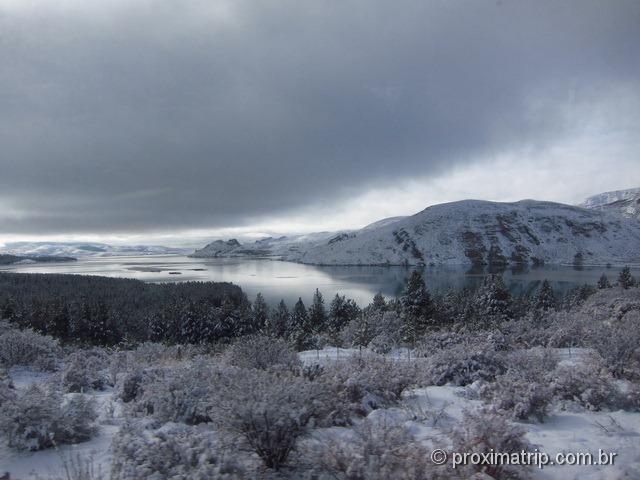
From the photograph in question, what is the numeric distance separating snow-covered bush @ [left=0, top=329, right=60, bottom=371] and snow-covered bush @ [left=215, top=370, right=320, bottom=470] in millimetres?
8671

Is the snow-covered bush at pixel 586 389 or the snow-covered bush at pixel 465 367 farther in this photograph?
the snow-covered bush at pixel 465 367

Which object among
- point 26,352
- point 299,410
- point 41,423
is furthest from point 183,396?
point 26,352

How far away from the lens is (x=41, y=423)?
4.98 meters

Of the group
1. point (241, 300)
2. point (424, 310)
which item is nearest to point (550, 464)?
point (424, 310)

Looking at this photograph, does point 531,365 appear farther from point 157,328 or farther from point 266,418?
point 157,328

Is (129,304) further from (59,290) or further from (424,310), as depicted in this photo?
(424,310)

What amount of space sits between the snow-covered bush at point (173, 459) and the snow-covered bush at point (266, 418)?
10.7 inches

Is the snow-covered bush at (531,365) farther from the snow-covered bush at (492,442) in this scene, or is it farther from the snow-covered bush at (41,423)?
the snow-covered bush at (41,423)

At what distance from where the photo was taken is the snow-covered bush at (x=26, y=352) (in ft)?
34.3

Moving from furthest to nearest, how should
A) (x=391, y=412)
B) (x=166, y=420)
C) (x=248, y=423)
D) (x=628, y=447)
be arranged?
(x=391, y=412)
(x=166, y=420)
(x=628, y=447)
(x=248, y=423)

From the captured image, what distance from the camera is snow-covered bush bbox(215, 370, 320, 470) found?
431 cm

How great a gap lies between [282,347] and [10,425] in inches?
195

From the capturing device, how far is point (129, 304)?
2778 inches

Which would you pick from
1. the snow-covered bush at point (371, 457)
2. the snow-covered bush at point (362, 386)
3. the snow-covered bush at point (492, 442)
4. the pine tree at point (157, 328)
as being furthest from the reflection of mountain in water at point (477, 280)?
the snow-covered bush at point (371, 457)
